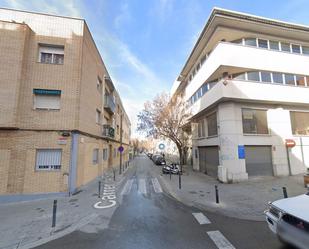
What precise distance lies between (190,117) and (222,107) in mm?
6488

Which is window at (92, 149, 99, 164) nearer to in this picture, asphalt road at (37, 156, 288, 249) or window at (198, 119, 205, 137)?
asphalt road at (37, 156, 288, 249)

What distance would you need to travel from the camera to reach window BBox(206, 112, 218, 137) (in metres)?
14.3

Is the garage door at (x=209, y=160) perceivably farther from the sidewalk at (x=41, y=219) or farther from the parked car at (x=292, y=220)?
the sidewalk at (x=41, y=219)

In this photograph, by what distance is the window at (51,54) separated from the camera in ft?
32.8

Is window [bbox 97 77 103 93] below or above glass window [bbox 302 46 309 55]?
below

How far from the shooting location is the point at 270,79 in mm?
13023

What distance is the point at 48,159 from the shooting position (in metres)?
9.18

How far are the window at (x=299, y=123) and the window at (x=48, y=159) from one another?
18374mm

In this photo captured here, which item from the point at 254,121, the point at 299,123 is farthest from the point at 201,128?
the point at 299,123

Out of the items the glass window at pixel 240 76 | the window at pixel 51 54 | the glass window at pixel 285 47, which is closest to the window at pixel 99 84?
the window at pixel 51 54

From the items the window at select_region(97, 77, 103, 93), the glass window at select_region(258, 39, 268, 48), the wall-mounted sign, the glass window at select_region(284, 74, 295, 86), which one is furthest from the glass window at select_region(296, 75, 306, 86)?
the window at select_region(97, 77, 103, 93)

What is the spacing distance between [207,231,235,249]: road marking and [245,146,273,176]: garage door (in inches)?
371

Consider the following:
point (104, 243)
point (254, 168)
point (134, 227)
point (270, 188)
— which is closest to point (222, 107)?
point (254, 168)

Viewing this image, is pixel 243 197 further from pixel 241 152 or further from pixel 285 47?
pixel 285 47
